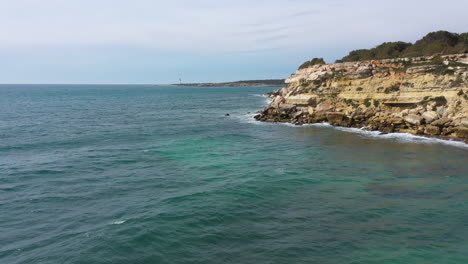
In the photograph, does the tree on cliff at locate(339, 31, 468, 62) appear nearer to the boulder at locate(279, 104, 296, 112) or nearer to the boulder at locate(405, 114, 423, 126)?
the boulder at locate(405, 114, 423, 126)

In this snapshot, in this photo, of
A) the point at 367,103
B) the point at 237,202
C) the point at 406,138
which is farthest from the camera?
the point at 367,103

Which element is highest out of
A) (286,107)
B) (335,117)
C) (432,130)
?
(286,107)

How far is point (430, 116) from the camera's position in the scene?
4106 cm

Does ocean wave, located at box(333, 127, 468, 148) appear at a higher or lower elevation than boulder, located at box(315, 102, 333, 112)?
lower

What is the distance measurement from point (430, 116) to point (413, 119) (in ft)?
6.66

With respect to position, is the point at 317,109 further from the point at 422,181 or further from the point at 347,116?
the point at 422,181

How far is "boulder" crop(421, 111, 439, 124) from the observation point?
4067 cm

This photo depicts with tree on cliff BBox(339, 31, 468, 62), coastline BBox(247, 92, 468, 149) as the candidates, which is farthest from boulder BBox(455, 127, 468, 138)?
tree on cliff BBox(339, 31, 468, 62)

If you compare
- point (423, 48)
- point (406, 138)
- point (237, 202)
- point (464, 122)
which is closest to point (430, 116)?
point (464, 122)

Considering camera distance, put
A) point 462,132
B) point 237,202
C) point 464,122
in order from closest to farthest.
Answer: point 237,202 → point 462,132 → point 464,122

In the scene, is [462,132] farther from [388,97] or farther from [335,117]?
[335,117]

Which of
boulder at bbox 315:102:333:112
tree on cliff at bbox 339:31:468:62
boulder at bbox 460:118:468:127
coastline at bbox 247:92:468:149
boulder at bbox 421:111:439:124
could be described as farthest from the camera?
tree on cliff at bbox 339:31:468:62

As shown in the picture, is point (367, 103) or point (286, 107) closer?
point (367, 103)

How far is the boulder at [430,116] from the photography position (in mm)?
40675
